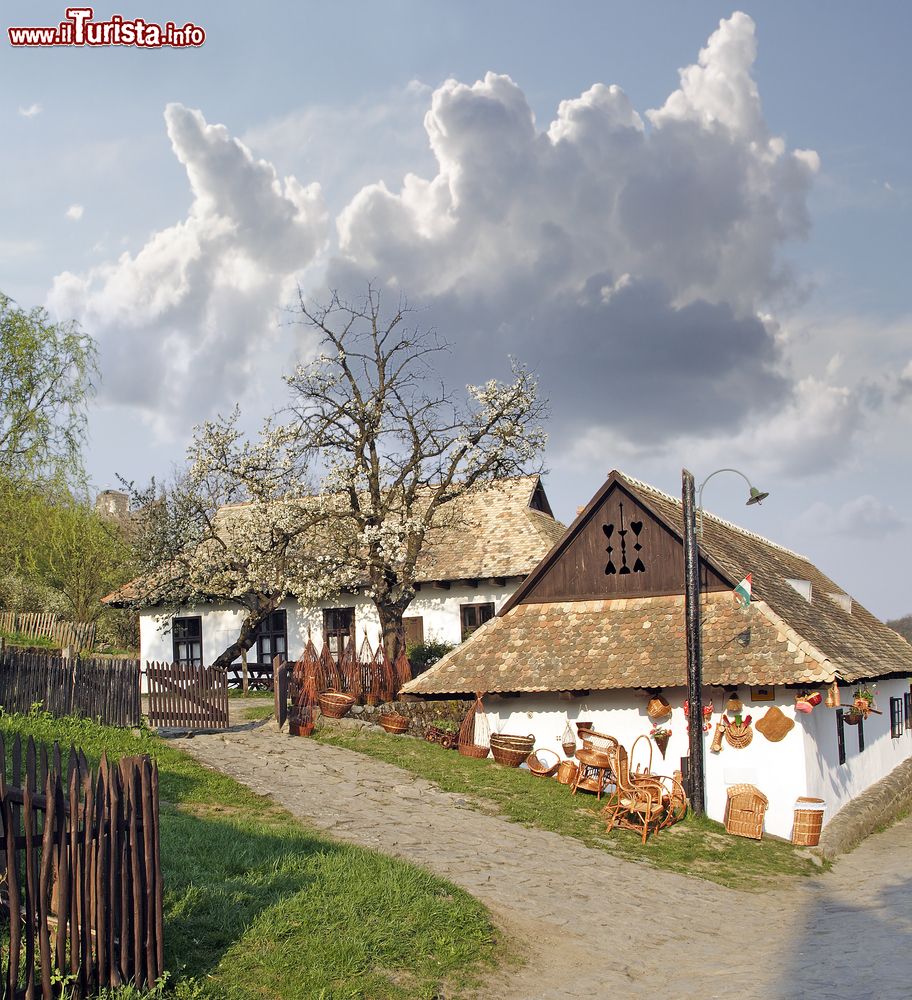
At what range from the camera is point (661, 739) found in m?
17.3

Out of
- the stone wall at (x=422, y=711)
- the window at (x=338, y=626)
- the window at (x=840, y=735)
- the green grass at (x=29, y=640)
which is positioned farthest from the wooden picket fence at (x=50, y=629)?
the window at (x=840, y=735)

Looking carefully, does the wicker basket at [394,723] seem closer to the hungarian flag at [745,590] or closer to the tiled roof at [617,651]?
the tiled roof at [617,651]

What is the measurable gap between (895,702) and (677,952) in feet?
55.5

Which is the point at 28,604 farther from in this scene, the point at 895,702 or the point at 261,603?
the point at 895,702

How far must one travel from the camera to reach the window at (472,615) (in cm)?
3106

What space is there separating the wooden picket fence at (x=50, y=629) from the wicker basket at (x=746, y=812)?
22021 millimetres

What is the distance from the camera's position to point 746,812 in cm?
1580

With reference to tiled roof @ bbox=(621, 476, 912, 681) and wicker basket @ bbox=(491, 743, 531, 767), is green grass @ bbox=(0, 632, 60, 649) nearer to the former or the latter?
wicker basket @ bbox=(491, 743, 531, 767)

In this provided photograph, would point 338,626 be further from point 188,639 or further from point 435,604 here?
point 188,639

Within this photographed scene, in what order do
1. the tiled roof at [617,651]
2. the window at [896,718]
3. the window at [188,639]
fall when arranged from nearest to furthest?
1. the tiled roof at [617,651]
2. the window at [896,718]
3. the window at [188,639]

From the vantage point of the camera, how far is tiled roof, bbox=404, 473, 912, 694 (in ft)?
55.3

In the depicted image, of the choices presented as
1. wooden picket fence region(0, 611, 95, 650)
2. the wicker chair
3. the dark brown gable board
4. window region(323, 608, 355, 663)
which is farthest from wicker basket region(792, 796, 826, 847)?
wooden picket fence region(0, 611, 95, 650)

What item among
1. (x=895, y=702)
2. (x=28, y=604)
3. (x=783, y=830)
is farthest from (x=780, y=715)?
(x=28, y=604)

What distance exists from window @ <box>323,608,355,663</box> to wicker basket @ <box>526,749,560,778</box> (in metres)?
14.7
